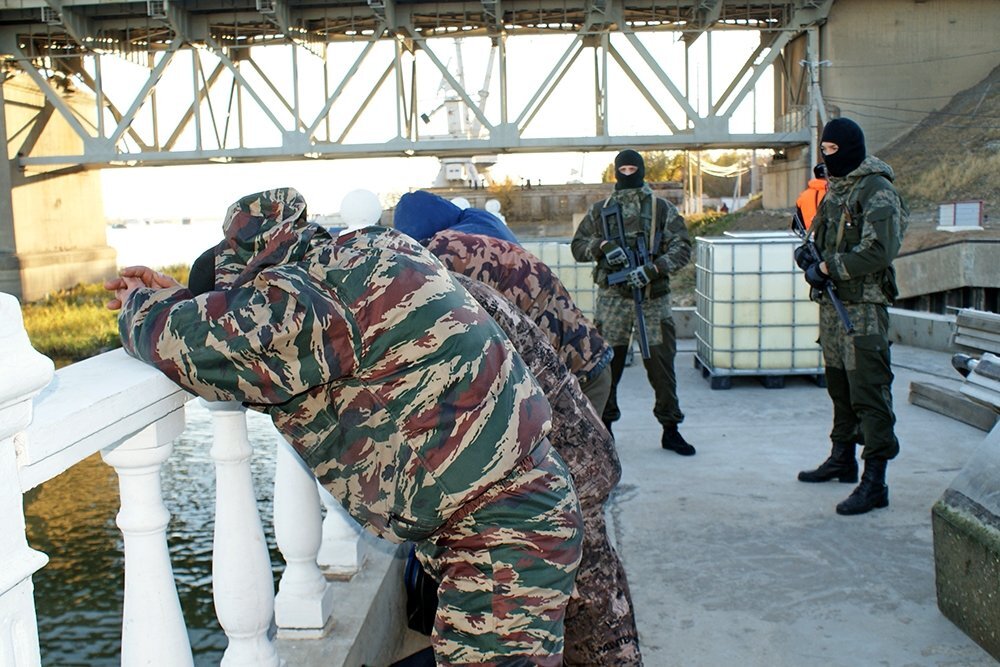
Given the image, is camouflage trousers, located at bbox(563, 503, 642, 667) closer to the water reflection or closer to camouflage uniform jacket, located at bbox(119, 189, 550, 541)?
camouflage uniform jacket, located at bbox(119, 189, 550, 541)

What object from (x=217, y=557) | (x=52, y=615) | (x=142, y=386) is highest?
(x=142, y=386)

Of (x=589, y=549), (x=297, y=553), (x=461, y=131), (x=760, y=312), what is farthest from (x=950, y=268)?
(x=461, y=131)

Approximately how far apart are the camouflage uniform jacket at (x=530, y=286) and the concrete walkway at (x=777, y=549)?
0.94 m

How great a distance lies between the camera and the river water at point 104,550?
615cm

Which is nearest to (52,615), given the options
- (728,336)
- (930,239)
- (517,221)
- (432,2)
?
(728,336)

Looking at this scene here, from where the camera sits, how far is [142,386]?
163cm

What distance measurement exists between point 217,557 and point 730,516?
9.46 feet

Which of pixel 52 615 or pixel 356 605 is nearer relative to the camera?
pixel 356 605

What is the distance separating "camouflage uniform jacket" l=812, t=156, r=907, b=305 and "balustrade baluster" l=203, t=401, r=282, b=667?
312 cm

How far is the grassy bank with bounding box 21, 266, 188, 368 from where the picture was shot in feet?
67.1

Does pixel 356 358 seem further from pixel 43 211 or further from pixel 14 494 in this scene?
pixel 43 211

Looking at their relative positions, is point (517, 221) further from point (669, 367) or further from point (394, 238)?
point (394, 238)

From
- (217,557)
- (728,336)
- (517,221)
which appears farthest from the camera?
(517,221)

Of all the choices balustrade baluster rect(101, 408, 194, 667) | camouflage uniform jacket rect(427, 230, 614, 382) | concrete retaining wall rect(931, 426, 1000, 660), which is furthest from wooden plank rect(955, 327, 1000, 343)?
balustrade baluster rect(101, 408, 194, 667)
